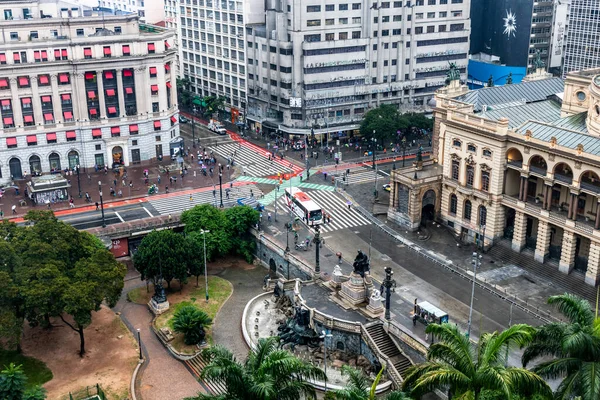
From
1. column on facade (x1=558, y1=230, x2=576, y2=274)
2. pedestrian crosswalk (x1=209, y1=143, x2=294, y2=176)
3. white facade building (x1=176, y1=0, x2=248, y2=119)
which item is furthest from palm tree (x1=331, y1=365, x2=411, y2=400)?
A: white facade building (x1=176, y1=0, x2=248, y2=119)

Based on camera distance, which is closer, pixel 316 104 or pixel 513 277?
pixel 513 277

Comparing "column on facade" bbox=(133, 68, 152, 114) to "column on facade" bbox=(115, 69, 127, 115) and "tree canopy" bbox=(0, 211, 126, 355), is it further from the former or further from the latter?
"tree canopy" bbox=(0, 211, 126, 355)

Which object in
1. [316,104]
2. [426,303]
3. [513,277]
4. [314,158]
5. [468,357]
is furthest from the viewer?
[316,104]

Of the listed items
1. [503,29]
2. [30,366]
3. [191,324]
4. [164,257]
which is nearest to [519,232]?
[191,324]

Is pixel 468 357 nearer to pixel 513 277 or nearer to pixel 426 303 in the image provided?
pixel 426 303

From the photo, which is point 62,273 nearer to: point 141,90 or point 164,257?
point 164,257

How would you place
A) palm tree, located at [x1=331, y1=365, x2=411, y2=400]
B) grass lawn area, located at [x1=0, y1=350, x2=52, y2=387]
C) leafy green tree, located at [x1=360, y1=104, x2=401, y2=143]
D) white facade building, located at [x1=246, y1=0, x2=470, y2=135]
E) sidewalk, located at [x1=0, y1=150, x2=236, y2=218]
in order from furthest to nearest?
1. white facade building, located at [x1=246, y1=0, x2=470, y2=135]
2. leafy green tree, located at [x1=360, y1=104, x2=401, y2=143]
3. sidewalk, located at [x1=0, y1=150, x2=236, y2=218]
4. grass lawn area, located at [x1=0, y1=350, x2=52, y2=387]
5. palm tree, located at [x1=331, y1=365, x2=411, y2=400]

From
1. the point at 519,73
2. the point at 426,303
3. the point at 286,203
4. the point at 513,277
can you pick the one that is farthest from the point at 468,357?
the point at 519,73
